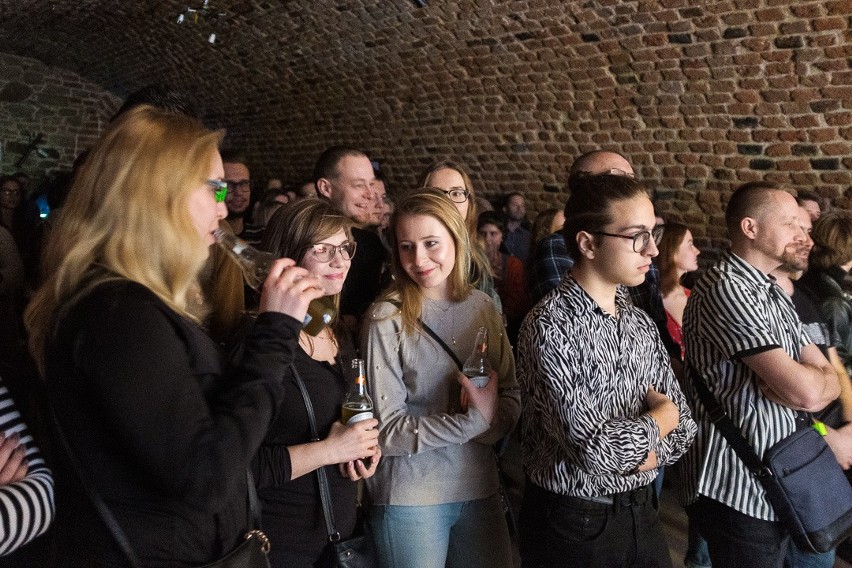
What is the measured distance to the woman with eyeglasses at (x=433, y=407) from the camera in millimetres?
1966

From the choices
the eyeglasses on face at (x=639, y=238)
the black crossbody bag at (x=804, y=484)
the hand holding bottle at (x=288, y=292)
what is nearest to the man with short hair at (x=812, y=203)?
the black crossbody bag at (x=804, y=484)

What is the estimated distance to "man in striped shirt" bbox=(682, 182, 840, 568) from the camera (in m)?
2.02

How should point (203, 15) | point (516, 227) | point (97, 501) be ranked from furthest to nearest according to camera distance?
point (203, 15) → point (516, 227) → point (97, 501)

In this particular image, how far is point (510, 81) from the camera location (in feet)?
21.5

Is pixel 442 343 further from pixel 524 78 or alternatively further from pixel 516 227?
pixel 516 227

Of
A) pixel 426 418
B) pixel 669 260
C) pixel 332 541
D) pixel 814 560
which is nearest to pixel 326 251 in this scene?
pixel 426 418

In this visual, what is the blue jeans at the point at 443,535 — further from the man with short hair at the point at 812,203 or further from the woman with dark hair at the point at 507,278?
the man with short hair at the point at 812,203

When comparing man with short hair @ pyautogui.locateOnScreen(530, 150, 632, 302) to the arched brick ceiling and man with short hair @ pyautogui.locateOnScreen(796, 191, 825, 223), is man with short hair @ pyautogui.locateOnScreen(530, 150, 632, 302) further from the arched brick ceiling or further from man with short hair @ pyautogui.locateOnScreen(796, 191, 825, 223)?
the arched brick ceiling

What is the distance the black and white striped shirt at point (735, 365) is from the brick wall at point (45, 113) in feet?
35.5

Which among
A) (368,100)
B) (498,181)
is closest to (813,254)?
(498,181)

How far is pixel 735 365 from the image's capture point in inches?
84.0

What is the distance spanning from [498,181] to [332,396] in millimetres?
6170

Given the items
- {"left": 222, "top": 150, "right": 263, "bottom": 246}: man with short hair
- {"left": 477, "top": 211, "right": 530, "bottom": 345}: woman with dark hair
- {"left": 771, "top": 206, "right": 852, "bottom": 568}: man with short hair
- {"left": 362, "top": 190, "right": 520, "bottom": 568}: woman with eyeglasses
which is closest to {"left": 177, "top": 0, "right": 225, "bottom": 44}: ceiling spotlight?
{"left": 222, "top": 150, "right": 263, "bottom": 246}: man with short hair

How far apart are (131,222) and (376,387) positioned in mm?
944
